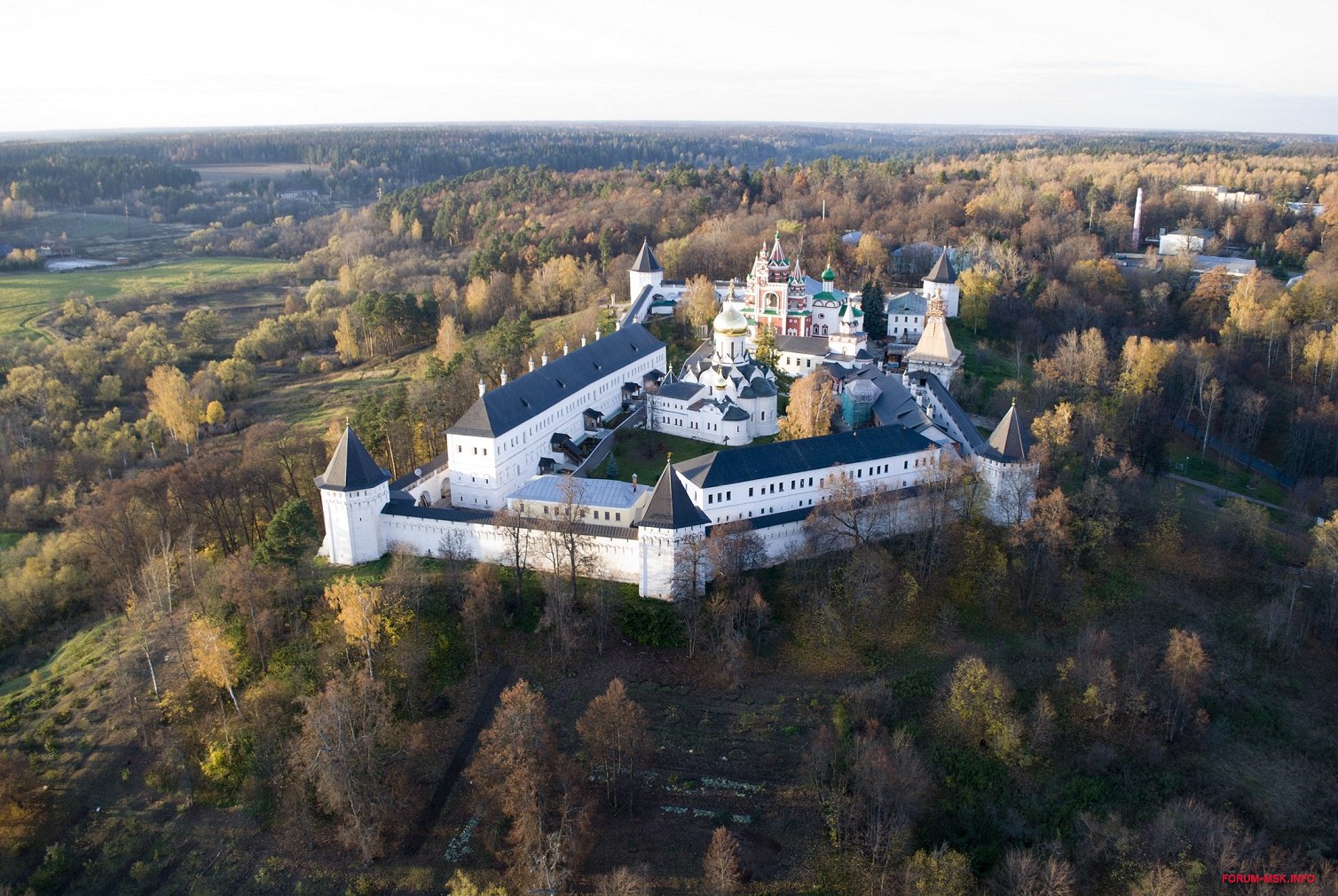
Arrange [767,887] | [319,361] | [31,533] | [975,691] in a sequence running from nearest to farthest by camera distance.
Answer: [767,887], [975,691], [31,533], [319,361]

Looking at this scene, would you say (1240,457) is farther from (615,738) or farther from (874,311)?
(615,738)

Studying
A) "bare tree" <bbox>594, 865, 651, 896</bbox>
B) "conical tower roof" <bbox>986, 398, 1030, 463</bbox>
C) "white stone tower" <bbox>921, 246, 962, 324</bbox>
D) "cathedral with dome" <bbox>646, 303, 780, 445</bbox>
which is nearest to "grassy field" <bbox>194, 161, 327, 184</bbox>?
"white stone tower" <bbox>921, 246, 962, 324</bbox>

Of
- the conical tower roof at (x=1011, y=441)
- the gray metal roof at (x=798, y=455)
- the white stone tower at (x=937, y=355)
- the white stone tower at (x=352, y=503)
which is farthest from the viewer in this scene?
the white stone tower at (x=937, y=355)

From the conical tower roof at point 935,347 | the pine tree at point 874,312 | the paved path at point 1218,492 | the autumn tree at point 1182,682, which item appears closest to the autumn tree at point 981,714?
the autumn tree at point 1182,682

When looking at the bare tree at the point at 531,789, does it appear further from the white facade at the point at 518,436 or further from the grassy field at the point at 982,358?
the grassy field at the point at 982,358

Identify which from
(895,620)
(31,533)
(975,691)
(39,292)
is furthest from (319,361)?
(975,691)

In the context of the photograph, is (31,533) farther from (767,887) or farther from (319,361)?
(767,887)

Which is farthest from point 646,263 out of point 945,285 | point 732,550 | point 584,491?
point 732,550
